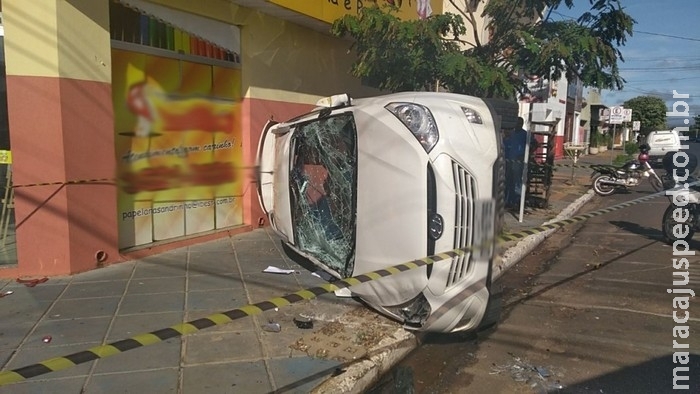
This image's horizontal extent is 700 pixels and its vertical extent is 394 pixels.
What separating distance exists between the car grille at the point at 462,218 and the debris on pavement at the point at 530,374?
76 centimetres

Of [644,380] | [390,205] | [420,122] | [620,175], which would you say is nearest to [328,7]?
[420,122]

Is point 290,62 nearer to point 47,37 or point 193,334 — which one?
point 47,37

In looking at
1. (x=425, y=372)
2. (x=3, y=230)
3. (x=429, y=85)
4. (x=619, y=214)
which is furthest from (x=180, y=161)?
(x=619, y=214)

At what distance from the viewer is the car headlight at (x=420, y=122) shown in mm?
3883

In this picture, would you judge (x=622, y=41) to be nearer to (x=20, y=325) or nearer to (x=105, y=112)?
(x=105, y=112)

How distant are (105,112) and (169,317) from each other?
258 centimetres

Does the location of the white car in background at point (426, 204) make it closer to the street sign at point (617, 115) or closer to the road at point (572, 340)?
the road at point (572, 340)

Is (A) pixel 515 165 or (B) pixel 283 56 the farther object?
(A) pixel 515 165

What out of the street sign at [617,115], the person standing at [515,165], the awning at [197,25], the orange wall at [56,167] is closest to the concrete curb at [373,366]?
the orange wall at [56,167]

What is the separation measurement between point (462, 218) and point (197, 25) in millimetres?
4816

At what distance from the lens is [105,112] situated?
18.8 feet

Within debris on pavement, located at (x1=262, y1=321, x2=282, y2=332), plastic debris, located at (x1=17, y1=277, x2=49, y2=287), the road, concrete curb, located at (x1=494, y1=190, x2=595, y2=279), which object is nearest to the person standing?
concrete curb, located at (x1=494, y1=190, x2=595, y2=279)

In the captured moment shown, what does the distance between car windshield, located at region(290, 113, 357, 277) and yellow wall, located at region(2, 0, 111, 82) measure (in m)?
2.41

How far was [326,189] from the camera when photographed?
17.4 ft
